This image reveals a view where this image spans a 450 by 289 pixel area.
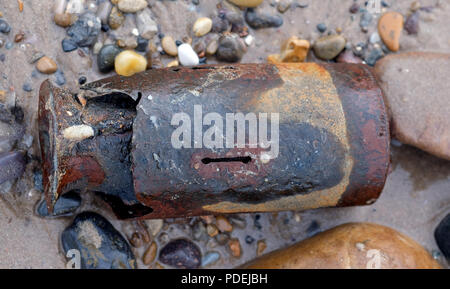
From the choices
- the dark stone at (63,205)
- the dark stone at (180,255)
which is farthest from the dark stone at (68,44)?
the dark stone at (180,255)

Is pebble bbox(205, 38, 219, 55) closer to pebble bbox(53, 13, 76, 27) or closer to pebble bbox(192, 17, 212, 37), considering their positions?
pebble bbox(192, 17, 212, 37)

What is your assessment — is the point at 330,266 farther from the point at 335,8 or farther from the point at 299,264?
the point at 335,8

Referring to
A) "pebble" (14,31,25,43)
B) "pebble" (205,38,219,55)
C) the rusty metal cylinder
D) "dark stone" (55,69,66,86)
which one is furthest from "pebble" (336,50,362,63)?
"pebble" (14,31,25,43)

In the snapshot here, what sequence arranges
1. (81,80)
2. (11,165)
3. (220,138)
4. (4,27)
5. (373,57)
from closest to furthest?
(220,138)
(11,165)
(4,27)
(81,80)
(373,57)

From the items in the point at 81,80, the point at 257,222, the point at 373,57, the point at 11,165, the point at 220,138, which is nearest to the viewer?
the point at 220,138

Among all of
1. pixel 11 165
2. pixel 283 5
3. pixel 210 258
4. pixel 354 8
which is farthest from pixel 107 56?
pixel 354 8

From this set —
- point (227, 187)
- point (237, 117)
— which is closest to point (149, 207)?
point (227, 187)

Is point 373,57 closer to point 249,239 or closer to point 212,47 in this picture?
point 212,47
